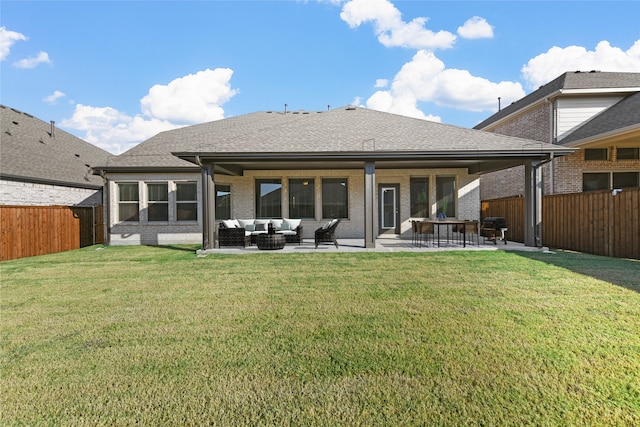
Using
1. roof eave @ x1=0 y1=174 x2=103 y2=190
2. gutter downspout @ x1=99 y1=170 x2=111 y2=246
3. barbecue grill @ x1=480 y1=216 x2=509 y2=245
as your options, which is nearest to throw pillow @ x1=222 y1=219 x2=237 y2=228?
gutter downspout @ x1=99 y1=170 x2=111 y2=246

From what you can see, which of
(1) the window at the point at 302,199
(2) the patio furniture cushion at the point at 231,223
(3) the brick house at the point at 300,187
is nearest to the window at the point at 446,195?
(3) the brick house at the point at 300,187

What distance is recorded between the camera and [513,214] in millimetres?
13547

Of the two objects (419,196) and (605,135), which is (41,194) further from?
(605,135)

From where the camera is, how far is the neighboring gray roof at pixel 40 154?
45.2 ft

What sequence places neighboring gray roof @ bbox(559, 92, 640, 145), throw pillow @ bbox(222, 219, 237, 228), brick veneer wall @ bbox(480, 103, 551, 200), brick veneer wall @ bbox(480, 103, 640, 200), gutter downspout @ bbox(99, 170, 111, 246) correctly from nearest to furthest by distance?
neighboring gray roof @ bbox(559, 92, 640, 145) → throw pillow @ bbox(222, 219, 237, 228) → gutter downspout @ bbox(99, 170, 111, 246) → brick veneer wall @ bbox(480, 103, 640, 200) → brick veneer wall @ bbox(480, 103, 551, 200)

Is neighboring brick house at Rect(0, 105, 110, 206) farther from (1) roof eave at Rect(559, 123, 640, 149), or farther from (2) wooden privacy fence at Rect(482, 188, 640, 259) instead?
(1) roof eave at Rect(559, 123, 640, 149)

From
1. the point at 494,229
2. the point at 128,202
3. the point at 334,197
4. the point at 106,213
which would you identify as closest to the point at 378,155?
the point at 334,197

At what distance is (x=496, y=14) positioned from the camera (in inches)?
454

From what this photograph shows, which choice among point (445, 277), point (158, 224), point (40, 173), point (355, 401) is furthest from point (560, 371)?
point (40, 173)

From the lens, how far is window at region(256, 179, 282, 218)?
14.5 m

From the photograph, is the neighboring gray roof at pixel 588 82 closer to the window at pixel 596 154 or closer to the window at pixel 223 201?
the window at pixel 596 154

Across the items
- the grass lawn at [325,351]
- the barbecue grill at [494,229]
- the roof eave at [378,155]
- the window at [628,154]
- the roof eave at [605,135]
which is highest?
the roof eave at [605,135]

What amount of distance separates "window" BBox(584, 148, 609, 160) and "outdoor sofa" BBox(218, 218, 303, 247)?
12775mm

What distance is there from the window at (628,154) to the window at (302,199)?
44.4 ft
